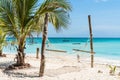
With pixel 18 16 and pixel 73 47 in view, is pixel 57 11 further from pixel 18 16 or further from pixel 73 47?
pixel 73 47

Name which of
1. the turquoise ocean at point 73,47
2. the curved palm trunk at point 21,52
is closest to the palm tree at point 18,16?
the curved palm trunk at point 21,52

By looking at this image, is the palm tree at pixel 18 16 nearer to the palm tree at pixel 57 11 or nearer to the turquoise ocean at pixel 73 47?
the palm tree at pixel 57 11

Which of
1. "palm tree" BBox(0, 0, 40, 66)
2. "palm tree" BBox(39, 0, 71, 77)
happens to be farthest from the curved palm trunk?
"palm tree" BBox(39, 0, 71, 77)

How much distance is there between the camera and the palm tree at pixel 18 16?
9039mm

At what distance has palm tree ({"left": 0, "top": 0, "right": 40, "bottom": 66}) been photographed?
9.04 m

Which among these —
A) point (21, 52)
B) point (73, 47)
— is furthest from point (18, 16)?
point (73, 47)

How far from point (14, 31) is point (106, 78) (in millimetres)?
3508

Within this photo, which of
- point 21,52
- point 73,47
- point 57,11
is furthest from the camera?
A: point 73,47

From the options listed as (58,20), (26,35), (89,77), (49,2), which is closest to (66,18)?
(58,20)

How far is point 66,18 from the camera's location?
9.27 metres

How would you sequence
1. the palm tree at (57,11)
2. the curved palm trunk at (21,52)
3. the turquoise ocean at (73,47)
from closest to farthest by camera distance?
1. the palm tree at (57,11)
2. the curved palm trunk at (21,52)
3. the turquoise ocean at (73,47)

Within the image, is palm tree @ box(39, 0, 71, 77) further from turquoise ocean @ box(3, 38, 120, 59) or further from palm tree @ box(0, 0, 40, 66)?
turquoise ocean @ box(3, 38, 120, 59)

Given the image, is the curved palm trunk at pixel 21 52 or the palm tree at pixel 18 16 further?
the curved palm trunk at pixel 21 52

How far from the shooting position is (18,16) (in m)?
9.14
